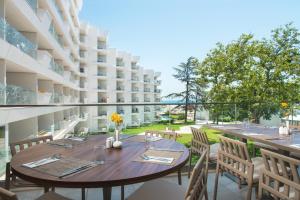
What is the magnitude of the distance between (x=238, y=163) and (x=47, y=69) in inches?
467

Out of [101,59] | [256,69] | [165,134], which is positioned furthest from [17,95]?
[101,59]

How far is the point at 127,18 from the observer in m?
20.8

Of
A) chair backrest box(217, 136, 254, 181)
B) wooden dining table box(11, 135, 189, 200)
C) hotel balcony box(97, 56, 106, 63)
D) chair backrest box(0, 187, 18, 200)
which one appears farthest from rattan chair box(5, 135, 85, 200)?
hotel balcony box(97, 56, 106, 63)

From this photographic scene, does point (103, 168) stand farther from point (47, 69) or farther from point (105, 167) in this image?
point (47, 69)

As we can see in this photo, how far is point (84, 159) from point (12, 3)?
26.5 ft

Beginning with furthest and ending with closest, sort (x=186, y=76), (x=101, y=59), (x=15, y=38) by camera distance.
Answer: (x=186, y=76)
(x=101, y=59)
(x=15, y=38)

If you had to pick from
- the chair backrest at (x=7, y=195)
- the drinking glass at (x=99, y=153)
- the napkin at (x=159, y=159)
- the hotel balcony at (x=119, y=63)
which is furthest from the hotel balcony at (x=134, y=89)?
the chair backrest at (x=7, y=195)

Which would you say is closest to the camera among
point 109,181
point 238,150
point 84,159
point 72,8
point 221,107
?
point 109,181

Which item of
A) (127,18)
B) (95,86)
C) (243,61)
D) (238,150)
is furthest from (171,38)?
(238,150)

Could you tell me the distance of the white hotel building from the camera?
7.61 metres

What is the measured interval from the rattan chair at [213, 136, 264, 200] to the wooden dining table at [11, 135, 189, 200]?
0.58 m

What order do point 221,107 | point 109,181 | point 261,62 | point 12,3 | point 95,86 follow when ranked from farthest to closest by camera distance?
point 95,86, point 261,62, point 12,3, point 221,107, point 109,181

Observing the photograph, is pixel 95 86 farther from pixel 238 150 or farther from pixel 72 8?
pixel 238 150

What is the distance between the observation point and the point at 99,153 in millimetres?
1858
